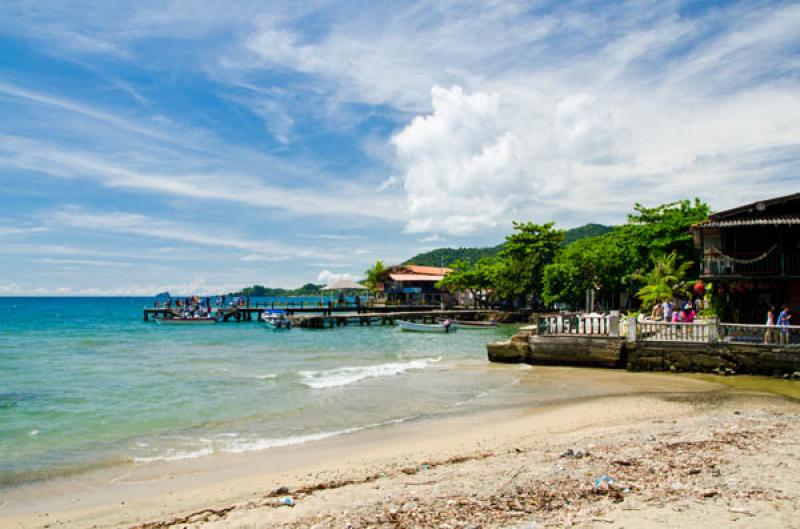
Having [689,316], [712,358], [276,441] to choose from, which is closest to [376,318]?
[689,316]

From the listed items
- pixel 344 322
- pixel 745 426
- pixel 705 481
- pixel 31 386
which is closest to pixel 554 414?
pixel 745 426

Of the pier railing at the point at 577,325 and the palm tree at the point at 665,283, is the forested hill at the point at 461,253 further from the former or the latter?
the pier railing at the point at 577,325

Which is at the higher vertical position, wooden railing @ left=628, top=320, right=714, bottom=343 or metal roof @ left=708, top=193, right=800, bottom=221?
metal roof @ left=708, top=193, right=800, bottom=221

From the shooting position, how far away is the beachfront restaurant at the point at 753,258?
809 inches

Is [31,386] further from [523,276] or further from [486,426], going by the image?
[523,276]

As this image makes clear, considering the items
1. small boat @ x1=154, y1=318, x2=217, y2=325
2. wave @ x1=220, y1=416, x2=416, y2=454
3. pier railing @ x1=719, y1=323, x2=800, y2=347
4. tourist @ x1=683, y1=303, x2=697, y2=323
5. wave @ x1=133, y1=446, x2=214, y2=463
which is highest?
tourist @ x1=683, y1=303, x2=697, y2=323

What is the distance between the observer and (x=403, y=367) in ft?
80.1

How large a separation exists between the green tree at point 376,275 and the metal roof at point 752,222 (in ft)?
211

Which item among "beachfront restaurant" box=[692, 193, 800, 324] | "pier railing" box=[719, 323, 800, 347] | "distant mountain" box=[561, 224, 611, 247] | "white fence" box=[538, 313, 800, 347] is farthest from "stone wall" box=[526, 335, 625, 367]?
"distant mountain" box=[561, 224, 611, 247]

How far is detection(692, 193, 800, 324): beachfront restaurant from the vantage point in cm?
2055

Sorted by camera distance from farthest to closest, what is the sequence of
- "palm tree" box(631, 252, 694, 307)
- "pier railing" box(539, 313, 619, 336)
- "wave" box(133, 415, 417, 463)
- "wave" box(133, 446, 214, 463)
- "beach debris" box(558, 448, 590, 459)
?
"palm tree" box(631, 252, 694, 307)
"pier railing" box(539, 313, 619, 336)
"wave" box(133, 415, 417, 463)
"wave" box(133, 446, 214, 463)
"beach debris" box(558, 448, 590, 459)

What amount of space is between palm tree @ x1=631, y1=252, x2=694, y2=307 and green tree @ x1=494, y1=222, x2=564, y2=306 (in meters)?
24.5

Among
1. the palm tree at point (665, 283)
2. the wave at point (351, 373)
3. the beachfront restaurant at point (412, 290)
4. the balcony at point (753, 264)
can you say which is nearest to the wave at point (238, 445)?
the wave at point (351, 373)

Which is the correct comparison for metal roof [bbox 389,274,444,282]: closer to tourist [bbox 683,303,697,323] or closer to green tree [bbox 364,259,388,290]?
green tree [bbox 364,259,388,290]
